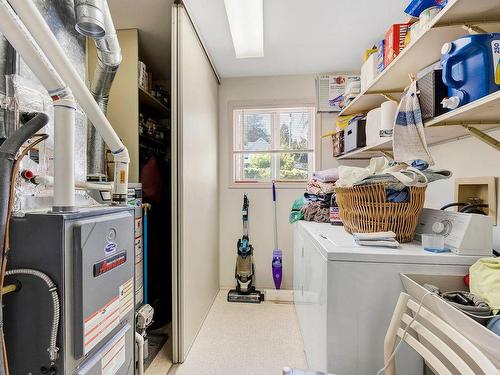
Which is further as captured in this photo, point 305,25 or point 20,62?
point 305,25

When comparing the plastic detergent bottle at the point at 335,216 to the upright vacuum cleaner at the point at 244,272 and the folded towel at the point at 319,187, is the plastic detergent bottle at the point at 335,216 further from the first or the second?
the upright vacuum cleaner at the point at 244,272

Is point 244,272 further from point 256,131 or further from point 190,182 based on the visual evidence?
point 256,131

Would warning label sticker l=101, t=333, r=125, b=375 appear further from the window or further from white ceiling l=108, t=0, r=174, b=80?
the window

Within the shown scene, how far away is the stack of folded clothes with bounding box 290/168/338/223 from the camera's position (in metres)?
2.02

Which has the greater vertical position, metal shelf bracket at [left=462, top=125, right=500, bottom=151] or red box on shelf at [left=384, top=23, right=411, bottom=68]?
red box on shelf at [left=384, top=23, right=411, bottom=68]

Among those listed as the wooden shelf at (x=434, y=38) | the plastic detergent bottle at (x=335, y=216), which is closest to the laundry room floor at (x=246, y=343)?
the plastic detergent bottle at (x=335, y=216)

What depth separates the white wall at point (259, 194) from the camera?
2.91 meters

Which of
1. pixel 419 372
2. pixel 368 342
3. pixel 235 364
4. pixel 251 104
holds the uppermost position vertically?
pixel 251 104

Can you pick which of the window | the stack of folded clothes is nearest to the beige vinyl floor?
the stack of folded clothes

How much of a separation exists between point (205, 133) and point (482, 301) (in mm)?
2165

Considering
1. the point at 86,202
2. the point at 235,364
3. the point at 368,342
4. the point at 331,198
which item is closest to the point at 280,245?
the point at 331,198

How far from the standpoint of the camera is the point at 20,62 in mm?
1036

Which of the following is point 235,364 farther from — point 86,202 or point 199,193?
point 86,202

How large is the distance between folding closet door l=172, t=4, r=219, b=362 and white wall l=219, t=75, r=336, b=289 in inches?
18.0
